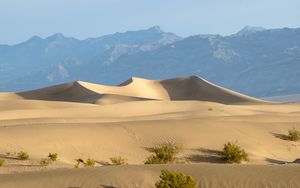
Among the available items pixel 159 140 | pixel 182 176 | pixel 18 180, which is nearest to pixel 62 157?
pixel 159 140

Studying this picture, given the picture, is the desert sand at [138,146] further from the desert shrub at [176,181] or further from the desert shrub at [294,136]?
the desert shrub at [176,181]

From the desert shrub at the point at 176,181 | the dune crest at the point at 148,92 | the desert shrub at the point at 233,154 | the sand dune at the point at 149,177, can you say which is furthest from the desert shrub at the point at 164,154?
the dune crest at the point at 148,92

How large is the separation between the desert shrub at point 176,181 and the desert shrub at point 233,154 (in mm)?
8757

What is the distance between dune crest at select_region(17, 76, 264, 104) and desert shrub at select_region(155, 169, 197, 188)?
48.8m

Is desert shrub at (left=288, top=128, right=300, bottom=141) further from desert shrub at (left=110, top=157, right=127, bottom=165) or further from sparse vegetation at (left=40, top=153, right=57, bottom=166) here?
sparse vegetation at (left=40, top=153, right=57, bottom=166)

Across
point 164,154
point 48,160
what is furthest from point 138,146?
point 48,160

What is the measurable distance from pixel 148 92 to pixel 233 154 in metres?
49.1

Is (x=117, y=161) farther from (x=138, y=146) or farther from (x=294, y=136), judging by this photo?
(x=294, y=136)

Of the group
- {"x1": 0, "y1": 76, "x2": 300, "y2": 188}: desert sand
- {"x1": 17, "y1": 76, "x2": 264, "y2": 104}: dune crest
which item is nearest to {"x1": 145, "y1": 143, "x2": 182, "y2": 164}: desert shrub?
{"x1": 0, "y1": 76, "x2": 300, "y2": 188}: desert sand

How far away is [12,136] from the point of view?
2256 centimetres

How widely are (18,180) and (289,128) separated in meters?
17.6

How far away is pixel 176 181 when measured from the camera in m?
11.8

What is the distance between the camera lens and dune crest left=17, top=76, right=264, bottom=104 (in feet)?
211

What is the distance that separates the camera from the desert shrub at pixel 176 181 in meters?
11.7
